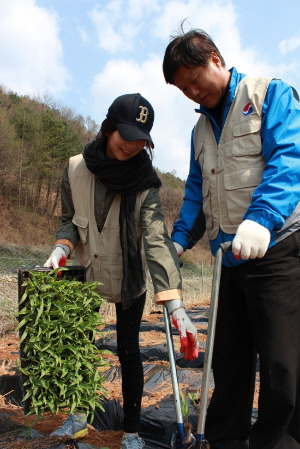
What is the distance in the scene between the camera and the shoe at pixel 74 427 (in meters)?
2.12

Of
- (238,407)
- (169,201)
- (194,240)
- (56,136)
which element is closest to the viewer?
(238,407)

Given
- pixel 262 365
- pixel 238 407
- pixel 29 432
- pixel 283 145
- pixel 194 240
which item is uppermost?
pixel 283 145

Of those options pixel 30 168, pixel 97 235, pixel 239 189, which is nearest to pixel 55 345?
pixel 97 235

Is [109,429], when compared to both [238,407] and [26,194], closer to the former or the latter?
[238,407]

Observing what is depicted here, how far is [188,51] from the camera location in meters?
1.83

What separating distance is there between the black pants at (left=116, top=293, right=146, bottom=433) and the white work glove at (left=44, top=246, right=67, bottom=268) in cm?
40

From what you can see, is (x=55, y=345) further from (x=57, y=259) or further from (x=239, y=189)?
(x=239, y=189)

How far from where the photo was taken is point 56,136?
2555 centimetres

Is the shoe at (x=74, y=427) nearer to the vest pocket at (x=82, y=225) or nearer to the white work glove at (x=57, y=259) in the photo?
the white work glove at (x=57, y=259)

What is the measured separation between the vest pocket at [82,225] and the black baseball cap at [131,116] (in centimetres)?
52

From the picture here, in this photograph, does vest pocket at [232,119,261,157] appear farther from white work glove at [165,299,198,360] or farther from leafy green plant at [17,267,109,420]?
leafy green plant at [17,267,109,420]

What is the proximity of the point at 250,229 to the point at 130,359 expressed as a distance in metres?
1.08

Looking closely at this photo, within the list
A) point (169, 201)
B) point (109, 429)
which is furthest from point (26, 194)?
point (109, 429)

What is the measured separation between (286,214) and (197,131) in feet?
2.56
